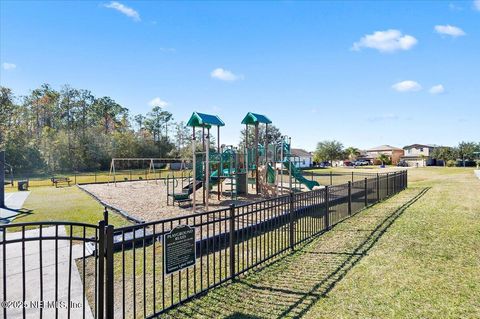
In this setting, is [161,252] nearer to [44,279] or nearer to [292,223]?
[44,279]

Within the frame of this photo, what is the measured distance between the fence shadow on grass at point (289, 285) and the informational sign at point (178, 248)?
0.53 m

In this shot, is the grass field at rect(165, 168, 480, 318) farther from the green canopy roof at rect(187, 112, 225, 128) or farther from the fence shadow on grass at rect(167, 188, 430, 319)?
the green canopy roof at rect(187, 112, 225, 128)

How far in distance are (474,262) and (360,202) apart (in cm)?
542

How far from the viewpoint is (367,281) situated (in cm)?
418

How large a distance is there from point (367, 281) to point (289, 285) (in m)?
1.14

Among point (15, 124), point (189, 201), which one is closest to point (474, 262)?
point (189, 201)

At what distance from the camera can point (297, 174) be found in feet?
46.8

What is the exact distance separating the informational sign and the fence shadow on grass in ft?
1.75

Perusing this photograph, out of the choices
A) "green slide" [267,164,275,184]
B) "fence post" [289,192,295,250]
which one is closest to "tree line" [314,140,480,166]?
"green slide" [267,164,275,184]

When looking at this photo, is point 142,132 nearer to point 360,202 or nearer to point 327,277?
point 360,202

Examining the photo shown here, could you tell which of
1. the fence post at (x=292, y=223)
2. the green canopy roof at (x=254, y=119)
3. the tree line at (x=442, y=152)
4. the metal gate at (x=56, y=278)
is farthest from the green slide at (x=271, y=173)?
the tree line at (x=442, y=152)

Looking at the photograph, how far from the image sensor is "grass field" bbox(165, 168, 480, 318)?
3398 millimetres

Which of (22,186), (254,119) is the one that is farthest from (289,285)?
(22,186)

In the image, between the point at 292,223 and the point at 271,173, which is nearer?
the point at 292,223
